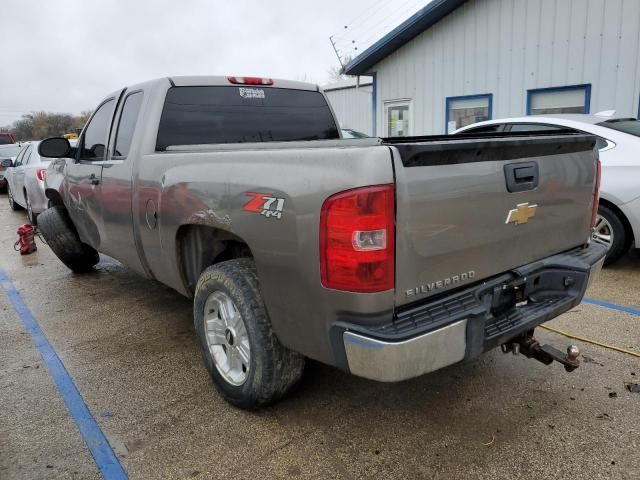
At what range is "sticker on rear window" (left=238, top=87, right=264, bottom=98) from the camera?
4.17 meters

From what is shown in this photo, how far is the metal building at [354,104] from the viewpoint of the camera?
53.8ft

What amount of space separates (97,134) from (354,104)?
42.6 feet

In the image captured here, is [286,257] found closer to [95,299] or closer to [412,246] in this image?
[412,246]

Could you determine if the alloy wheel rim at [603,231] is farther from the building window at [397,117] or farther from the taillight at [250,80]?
the building window at [397,117]

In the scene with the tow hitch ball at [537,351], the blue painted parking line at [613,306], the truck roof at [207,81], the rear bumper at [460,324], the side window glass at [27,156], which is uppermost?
the truck roof at [207,81]

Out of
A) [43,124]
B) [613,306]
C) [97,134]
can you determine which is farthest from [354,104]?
[43,124]

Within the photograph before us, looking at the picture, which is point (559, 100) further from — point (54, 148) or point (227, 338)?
point (227, 338)

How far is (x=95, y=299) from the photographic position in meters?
5.28

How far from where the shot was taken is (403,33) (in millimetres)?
11484

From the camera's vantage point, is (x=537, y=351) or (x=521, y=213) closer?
(x=521, y=213)

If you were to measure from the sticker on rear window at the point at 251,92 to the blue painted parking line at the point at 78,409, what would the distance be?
2.47m

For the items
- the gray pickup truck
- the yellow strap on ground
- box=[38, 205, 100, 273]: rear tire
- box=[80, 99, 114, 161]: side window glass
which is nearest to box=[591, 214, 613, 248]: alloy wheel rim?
the yellow strap on ground

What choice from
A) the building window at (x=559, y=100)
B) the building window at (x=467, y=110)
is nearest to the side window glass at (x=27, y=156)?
the building window at (x=467, y=110)

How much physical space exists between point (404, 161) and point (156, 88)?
8.14ft
